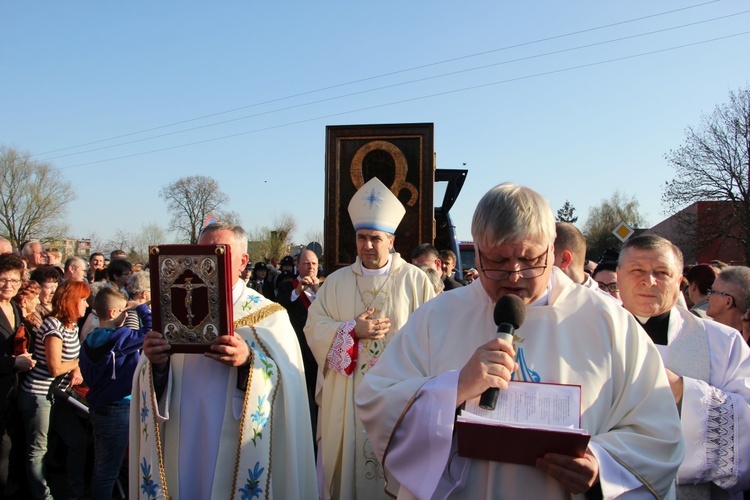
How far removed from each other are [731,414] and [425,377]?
1.57 metres

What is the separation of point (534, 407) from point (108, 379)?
393 centimetres

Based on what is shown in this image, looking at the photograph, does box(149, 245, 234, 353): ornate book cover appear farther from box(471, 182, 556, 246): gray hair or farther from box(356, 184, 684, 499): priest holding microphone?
box(471, 182, 556, 246): gray hair

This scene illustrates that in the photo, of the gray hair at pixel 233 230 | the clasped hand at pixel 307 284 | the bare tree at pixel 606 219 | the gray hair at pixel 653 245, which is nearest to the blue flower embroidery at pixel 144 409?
the gray hair at pixel 233 230

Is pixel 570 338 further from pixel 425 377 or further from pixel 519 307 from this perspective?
pixel 425 377

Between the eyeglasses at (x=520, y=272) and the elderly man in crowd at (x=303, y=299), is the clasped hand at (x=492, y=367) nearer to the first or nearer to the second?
the eyeglasses at (x=520, y=272)

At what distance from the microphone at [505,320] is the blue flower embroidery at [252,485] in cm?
177

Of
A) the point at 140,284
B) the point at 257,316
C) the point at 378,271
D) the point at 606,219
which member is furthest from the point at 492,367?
the point at 606,219

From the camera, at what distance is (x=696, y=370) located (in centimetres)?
307

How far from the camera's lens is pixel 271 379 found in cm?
348

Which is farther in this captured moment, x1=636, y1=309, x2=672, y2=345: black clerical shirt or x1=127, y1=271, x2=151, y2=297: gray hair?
x1=127, y1=271, x2=151, y2=297: gray hair

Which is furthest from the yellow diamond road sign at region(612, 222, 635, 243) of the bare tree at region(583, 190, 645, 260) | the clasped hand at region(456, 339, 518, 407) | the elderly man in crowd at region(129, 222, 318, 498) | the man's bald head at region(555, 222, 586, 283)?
the bare tree at region(583, 190, 645, 260)

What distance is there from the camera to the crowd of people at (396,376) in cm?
215

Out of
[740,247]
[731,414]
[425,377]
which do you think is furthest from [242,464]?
[740,247]

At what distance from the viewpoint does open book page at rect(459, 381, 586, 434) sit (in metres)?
1.95
